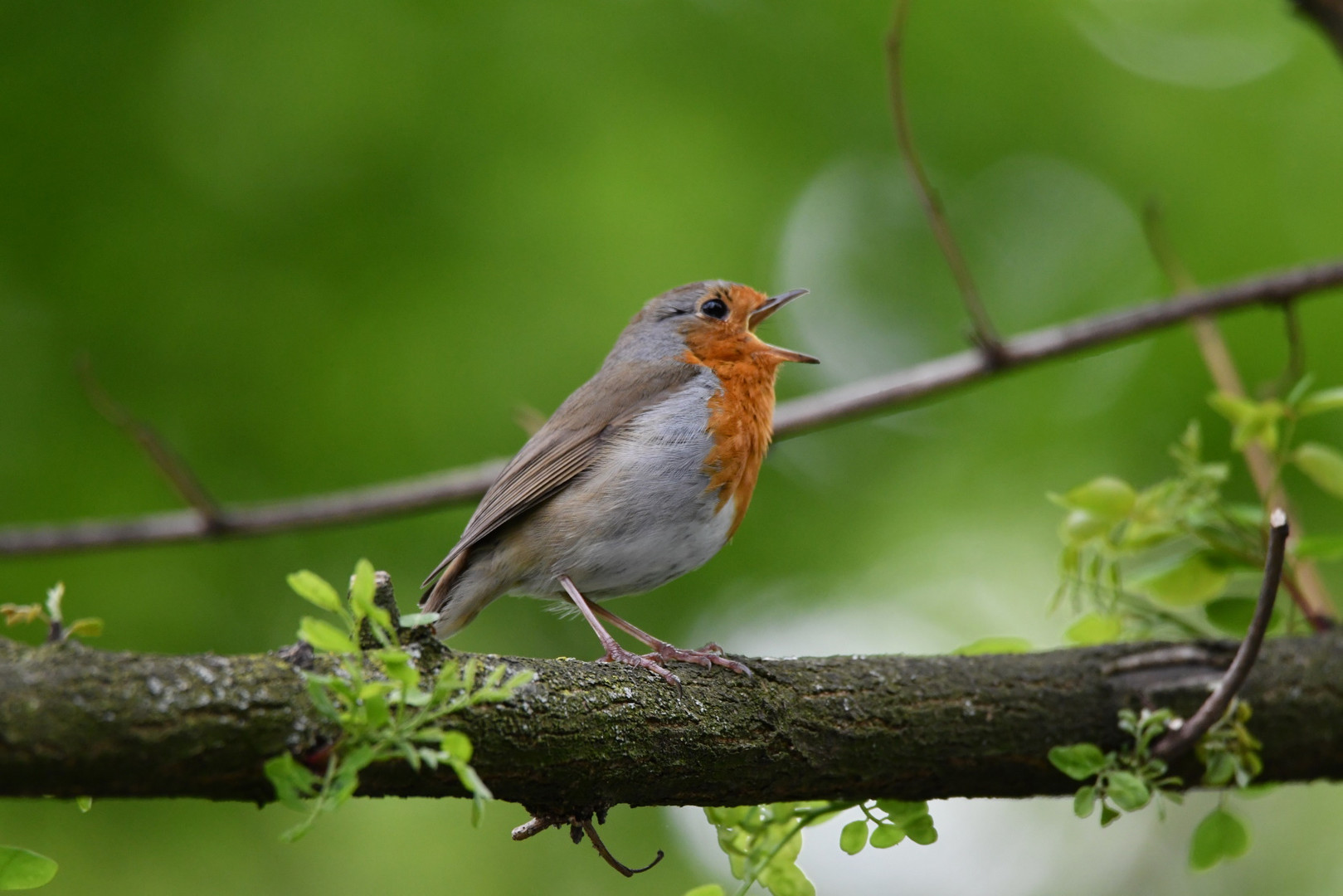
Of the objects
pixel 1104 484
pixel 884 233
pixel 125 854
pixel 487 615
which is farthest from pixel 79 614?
pixel 884 233

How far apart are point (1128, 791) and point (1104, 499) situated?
88cm

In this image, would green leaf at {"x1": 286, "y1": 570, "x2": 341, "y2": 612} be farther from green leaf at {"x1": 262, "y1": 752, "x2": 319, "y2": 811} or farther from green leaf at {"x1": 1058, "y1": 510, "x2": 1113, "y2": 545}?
green leaf at {"x1": 1058, "y1": 510, "x2": 1113, "y2": 545}

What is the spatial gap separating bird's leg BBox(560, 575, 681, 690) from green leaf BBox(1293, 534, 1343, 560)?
195cm

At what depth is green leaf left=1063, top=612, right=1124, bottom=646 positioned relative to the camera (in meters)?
3.72

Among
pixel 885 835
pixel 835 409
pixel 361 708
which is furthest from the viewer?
pixel 835 409

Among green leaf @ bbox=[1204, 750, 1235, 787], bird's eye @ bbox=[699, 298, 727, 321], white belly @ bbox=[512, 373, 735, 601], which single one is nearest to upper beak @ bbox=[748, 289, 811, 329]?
bird's eye @ bbox=[699, 298, 727, 321]

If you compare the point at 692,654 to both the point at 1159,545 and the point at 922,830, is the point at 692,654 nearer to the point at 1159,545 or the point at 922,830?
the point at 922,830

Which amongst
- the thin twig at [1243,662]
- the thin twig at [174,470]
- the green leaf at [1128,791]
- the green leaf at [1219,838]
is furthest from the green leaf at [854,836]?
the thin twig at [174,470]

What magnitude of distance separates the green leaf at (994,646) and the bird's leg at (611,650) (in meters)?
1.01

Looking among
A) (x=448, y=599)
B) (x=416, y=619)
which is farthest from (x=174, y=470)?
(x=416, y=619)

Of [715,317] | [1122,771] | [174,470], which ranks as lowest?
[174,470]

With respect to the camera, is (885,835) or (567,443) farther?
(567,443)

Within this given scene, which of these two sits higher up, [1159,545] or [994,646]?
[1159,545]

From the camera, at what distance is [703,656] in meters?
3.31
